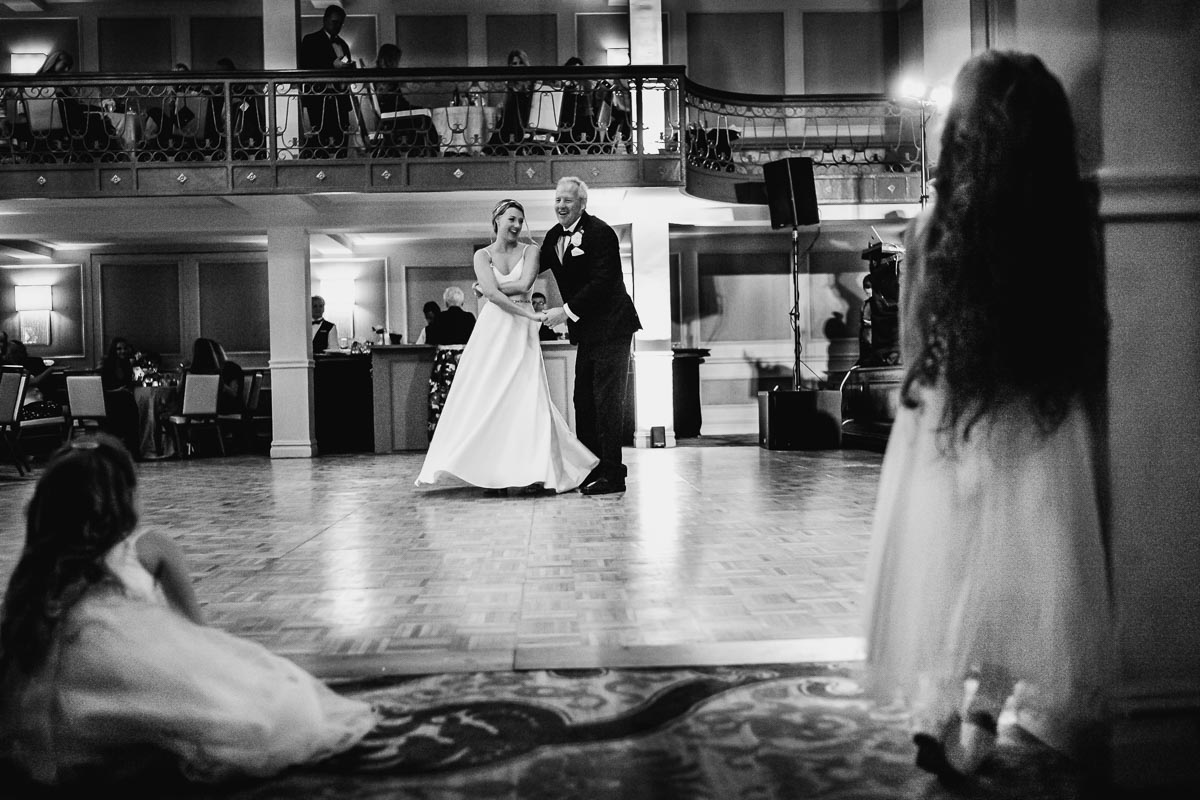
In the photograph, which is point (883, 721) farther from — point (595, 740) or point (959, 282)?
point (959, 282)

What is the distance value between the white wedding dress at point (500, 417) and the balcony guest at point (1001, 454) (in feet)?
12.7

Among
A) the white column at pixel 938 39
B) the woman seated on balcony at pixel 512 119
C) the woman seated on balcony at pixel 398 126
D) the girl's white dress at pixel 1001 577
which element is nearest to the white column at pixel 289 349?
the woman seated on balcony at pixel 398 126

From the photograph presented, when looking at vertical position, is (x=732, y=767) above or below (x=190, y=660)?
below

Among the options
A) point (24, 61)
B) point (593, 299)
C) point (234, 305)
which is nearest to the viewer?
point (593, 299)

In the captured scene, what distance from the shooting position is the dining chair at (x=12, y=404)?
7.53 meters

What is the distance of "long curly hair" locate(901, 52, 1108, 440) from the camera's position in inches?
56.5

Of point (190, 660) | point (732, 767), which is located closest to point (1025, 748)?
point (732, 767)

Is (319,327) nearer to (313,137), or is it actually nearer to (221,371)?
(221,371)

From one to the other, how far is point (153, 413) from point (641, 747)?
9.66 meters

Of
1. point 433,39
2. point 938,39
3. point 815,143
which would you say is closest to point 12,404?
point 433,39

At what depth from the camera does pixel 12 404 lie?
7.56 meters

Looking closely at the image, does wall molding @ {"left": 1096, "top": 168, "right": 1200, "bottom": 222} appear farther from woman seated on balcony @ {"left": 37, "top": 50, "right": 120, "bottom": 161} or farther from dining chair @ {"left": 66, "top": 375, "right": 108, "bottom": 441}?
dining chair @ {"left": 66, "top": 375, "right": 108, "bottom": 441}

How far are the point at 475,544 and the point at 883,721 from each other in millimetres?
2322

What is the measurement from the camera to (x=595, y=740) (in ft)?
5.32
